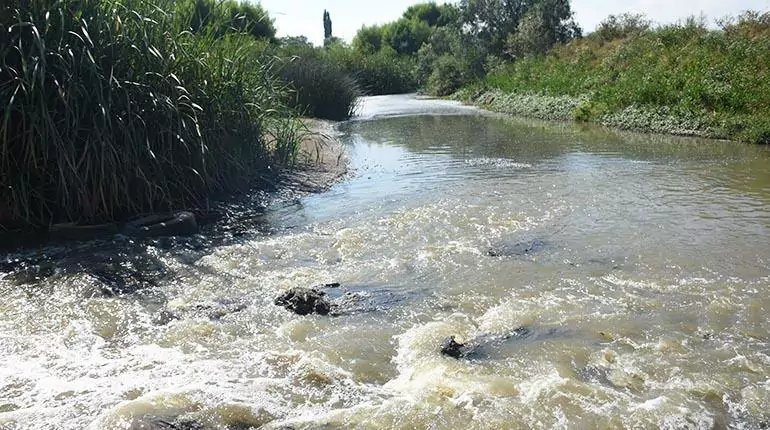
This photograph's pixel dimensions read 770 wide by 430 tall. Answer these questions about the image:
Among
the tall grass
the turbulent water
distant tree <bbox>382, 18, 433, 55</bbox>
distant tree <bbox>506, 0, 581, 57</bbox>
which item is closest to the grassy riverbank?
distant tree <bbox>506, 0, 581, 57</bbox>

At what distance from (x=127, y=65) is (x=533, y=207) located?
17.3ft

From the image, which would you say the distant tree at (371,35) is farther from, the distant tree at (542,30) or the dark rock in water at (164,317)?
the dark rock in water at (164,317)

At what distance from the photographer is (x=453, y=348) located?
444 cm

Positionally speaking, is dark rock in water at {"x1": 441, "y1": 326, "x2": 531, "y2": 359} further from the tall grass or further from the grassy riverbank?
the grassy riverbank

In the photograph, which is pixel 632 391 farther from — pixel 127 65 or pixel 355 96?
pixel 355 96

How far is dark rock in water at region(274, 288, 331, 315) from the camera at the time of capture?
16.9ft

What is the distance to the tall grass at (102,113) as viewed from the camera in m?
6.96

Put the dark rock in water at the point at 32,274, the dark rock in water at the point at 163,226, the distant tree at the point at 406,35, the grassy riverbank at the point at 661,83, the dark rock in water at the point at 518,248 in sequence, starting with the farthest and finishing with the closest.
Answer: the distant tree at the point at 406,35
the grassy riverbank at the point at 661,83
the dark rock in water at the point at 163,226
the dark rock in water at the point at 518,248
the dark rock in water at the point at 32,274

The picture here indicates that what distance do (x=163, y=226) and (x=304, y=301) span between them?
290 cm

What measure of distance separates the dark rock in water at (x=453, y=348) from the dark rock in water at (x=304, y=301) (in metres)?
1.07

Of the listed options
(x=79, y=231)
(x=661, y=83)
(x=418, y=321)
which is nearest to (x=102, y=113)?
(x=79, y=231)

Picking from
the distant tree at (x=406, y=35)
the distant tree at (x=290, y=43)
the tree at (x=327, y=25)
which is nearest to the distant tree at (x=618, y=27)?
the distant tree at (x=290, y=43)

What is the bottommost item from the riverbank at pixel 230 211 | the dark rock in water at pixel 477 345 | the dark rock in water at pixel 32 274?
the dark rock in water at pixel 477 345

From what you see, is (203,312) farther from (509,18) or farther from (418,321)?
(509,18)
